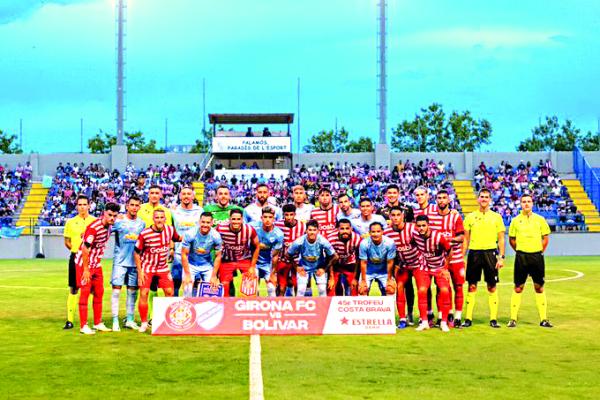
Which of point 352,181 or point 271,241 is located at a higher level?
point 352,181

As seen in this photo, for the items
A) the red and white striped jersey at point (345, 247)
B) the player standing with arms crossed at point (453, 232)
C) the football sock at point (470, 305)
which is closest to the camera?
the player standing with arms crossed at point (453, 232)

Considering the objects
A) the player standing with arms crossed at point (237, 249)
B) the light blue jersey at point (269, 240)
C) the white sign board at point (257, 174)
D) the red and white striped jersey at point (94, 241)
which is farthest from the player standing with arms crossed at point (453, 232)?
the white sign board at point (257, 174)

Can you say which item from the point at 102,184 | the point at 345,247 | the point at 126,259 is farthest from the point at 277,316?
the point at 102,184

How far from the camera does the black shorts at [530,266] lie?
14.1 m

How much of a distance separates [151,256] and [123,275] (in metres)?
0.66

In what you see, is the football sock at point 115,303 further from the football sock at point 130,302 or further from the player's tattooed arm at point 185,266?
the player's tattooed arm at point 185,266

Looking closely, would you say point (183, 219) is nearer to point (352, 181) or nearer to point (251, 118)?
point (352, 181)

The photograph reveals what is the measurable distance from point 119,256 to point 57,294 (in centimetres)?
737

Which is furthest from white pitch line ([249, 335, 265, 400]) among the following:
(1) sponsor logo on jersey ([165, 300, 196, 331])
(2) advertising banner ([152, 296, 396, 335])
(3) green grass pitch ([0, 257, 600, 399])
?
(1) sponsor logo on jersey ([165, 300, 196, 331])

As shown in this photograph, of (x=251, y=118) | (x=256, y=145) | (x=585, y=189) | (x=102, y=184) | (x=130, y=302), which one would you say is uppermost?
(x=251, y=118)

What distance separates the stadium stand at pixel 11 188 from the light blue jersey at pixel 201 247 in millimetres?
33217

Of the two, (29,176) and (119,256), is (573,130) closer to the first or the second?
(29,176)

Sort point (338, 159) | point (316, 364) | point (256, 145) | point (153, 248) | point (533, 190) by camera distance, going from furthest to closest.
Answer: point (338, 159) < point (256, 145) < point (533, 190) < point (153, 248) < point (316, 364)

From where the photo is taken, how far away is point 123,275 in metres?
13.6
